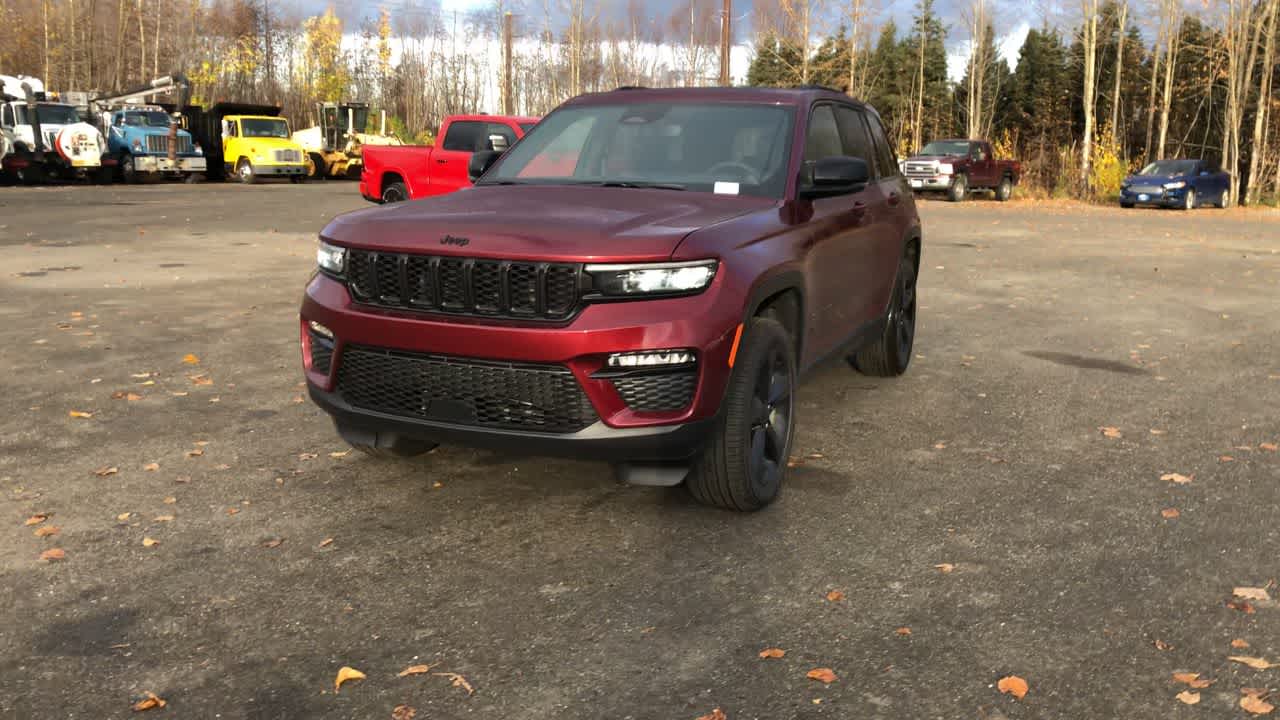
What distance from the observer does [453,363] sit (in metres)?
4.48

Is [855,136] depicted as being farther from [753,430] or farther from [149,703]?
[149,703]

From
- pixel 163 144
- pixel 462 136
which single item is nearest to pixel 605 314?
pixel 462 136

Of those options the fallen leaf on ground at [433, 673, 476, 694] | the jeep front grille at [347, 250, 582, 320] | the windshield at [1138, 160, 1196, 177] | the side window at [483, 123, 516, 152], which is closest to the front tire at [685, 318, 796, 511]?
the jeep front grille at [347, 250, 582, 320]

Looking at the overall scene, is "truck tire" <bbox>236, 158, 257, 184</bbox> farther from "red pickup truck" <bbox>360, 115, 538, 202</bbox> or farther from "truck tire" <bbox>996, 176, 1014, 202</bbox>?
"truck tire" <bbox>996, 176, 1014, 202</bbox>

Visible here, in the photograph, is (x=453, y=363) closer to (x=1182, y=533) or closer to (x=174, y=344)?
(x=1182, y=533)

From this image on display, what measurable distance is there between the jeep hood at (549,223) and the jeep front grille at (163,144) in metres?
35.0

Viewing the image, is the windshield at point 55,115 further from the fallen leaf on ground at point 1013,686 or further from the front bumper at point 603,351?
the fallen leaf on ground at point 1013,686

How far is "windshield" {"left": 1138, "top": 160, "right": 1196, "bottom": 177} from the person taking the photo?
31953 millimetres

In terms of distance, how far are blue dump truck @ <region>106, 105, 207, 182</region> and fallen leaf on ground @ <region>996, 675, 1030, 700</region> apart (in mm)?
37341

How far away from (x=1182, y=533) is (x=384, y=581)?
3267 mm

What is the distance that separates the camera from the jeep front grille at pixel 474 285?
14.2 ft

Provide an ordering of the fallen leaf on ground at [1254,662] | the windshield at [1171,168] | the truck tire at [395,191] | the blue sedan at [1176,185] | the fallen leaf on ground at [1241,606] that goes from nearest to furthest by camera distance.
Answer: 1. the fallen leaf on ground at [1254,662]
2. the fallen leaf on ground at [1241,606]
3. the truck tire at [395,191]
4. the blue sedan at [1176,185]
5. the windshield at [1171,168]

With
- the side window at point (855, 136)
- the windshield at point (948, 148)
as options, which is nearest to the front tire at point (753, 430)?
the side window at point (855, 136)

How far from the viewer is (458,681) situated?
344cm
